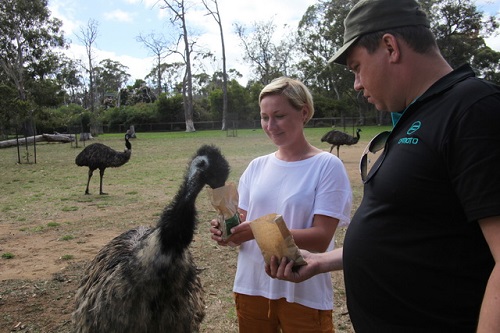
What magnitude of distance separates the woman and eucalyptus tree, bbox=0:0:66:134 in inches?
1366

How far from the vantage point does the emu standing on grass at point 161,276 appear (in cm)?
229

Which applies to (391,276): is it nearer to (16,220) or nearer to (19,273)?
(19,273)

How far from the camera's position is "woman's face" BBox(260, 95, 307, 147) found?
2189mm

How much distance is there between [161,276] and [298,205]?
86 cm

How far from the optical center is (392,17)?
4.37ft

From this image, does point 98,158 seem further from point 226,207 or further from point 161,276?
point 226,207

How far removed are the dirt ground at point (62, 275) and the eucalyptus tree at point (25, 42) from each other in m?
29.5

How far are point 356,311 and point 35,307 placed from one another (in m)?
3.67

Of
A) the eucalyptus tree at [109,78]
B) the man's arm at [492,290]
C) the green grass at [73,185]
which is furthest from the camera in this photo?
the eucalyptus tree at [109,78]

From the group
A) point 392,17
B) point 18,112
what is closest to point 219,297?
point 392,17

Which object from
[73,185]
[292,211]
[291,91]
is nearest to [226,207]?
[292,211]

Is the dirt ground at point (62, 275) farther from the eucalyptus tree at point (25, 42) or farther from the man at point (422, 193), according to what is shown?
the eucalyptus tree at point (25, 42)

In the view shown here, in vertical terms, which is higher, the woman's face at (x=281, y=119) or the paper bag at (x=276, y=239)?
the woman's face at (x=281, y=119)

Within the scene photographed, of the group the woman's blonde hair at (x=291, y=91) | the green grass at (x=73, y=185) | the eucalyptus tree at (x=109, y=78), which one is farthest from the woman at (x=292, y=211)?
the eucalyptus tree at (x=109, y=78)
